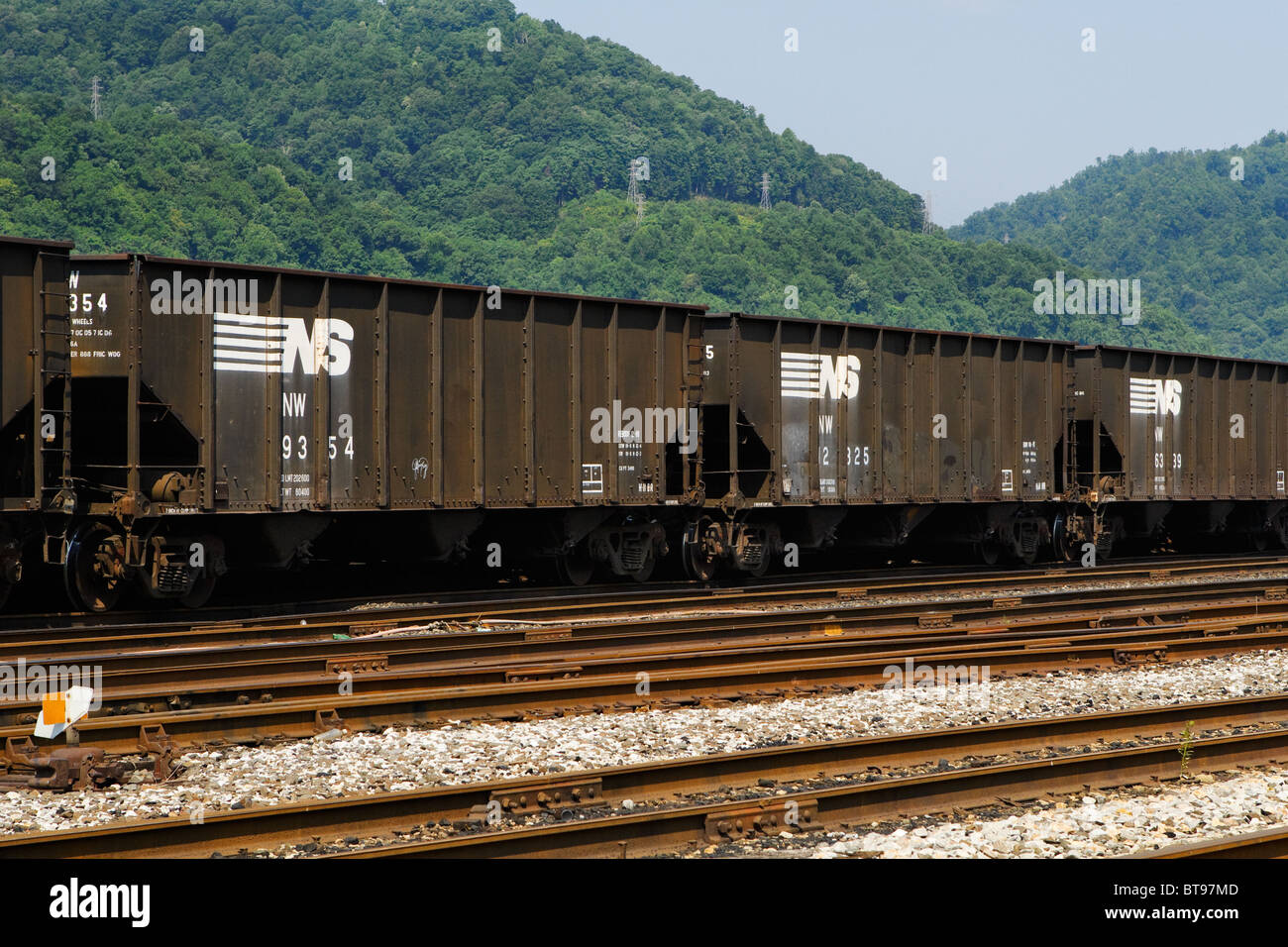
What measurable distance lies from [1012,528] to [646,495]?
359 inches

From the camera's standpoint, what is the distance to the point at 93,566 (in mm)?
16078

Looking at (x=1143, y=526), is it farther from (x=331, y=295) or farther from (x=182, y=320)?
(x=182, y=320)

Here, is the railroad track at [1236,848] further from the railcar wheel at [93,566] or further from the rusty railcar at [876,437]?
the rusty railcar at [876,437]

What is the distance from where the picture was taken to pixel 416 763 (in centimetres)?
930

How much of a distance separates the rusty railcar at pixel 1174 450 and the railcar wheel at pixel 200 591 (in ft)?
55.2

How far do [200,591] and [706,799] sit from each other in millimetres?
10337

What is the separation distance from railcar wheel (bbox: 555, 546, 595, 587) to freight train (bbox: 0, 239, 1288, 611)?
6 cm

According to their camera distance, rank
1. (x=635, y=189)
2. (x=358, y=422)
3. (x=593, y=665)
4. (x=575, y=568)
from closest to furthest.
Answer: (x=593, y=665) → (x=358, y=422) → (x=575, y=568) → (x=635, y=189)

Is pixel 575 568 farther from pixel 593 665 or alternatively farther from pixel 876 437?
pixel 593 665

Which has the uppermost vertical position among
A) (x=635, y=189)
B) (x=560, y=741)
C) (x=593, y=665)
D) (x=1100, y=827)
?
(x=635, y=189)

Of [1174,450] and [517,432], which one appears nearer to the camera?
[517,432]

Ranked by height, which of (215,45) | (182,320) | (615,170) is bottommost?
(182,320)

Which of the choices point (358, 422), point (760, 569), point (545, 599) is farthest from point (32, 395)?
point (760, 569)
